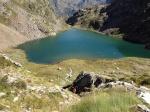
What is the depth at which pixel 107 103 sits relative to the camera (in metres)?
12.6

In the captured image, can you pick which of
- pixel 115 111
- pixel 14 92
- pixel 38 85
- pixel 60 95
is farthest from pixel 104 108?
pixel 38 85

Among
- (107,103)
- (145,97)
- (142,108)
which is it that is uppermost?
(145,97)

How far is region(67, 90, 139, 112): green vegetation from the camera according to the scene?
1232cm

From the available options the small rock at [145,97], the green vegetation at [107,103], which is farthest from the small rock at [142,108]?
the small rock at [145,97]

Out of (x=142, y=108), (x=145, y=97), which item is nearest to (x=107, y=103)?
(x=142, y=108)

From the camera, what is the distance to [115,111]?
12.0 m

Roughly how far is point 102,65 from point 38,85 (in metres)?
81.9

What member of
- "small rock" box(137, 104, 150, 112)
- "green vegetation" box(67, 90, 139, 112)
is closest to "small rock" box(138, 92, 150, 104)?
"green vegetation" box(67, 90, 139, 112)

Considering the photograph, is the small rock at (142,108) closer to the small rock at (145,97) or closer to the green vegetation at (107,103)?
the green vegetation at (107,103)

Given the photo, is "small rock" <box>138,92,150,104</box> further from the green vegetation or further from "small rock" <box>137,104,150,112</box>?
"small rock" <box>137,104,150,112</box>

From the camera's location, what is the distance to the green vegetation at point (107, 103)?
12.3m

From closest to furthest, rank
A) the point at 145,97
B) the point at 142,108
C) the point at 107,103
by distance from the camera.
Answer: the point at 107,103 < the point at 142,108 < the point at 145,97

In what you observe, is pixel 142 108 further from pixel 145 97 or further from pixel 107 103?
pixel 145 97

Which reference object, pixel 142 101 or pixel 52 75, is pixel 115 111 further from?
pixel 52 75
